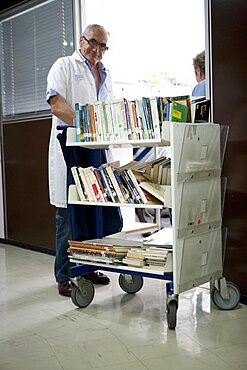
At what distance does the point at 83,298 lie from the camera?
2.90 m

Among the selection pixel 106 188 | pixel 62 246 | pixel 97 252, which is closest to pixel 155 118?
pixel 106 188

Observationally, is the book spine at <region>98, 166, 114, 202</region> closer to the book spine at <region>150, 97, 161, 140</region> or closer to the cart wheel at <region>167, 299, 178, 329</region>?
the book spine at <region>150, 97, 161, 140</region>

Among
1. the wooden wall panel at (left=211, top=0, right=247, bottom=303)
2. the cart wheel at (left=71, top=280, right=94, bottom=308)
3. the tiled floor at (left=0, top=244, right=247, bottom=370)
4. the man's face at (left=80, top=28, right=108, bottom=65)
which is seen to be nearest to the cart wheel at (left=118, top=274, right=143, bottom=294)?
the tiled floor at (left=0, top=244, right=247, bottom=370)

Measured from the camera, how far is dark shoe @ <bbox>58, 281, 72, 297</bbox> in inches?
126

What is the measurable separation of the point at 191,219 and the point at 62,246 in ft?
3.49

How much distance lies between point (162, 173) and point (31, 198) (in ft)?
7.36

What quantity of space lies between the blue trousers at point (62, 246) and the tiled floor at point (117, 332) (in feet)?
0.42

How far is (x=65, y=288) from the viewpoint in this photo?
3209 millimetres

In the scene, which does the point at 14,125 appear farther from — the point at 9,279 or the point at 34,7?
the point at 9,279

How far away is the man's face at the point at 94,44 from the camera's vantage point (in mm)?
3178

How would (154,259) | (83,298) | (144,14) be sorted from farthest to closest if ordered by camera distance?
1. (144,14)
2. (83,298)
3. (154,259)

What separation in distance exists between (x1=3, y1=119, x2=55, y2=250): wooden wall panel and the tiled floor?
47.7 inches

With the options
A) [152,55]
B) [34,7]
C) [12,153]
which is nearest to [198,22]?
[152,55]

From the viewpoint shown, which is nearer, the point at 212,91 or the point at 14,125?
the point at 212,91
